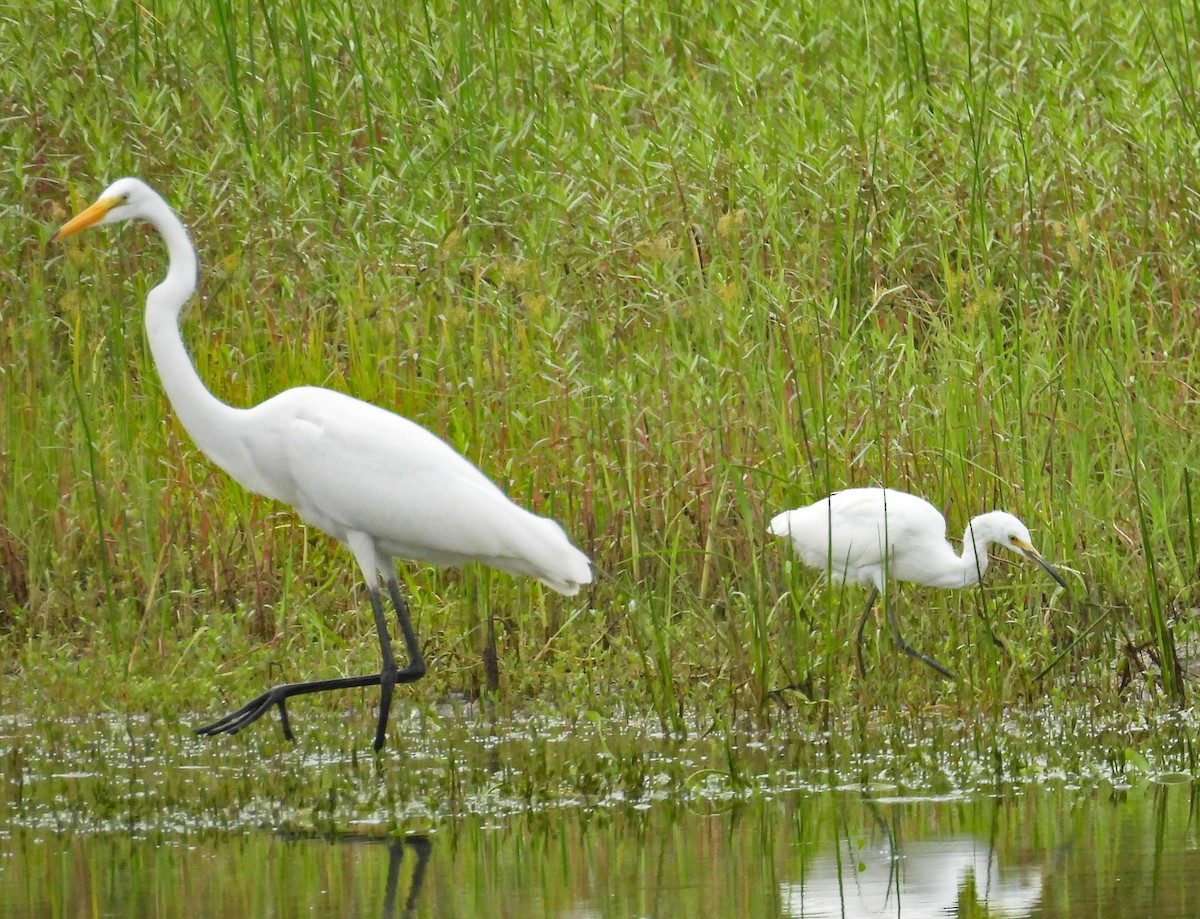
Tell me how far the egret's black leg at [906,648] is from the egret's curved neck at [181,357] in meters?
2.02

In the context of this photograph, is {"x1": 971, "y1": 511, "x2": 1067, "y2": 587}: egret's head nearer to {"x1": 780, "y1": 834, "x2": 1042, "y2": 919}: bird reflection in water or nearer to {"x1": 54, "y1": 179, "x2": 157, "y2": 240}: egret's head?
{"x1": 780, "y1": 834, "x2": 1042, "y2": 919}: bird reflection in water

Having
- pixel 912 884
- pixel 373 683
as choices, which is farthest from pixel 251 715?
pixel 912 884

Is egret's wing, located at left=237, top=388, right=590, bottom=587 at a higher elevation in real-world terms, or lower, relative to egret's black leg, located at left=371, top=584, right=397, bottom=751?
higher

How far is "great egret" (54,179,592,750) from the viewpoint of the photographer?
17.7 ft

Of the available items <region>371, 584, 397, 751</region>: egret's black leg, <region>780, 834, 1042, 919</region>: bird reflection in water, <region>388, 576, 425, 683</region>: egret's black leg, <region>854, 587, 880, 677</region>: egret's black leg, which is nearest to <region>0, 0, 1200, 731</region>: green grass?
<region>854, 587, 880, 677</region>: egret's black leg

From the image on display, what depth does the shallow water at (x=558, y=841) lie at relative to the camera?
3.30 metres

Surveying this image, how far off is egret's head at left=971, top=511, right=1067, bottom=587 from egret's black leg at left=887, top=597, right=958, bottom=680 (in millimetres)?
350

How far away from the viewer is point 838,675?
5148mm

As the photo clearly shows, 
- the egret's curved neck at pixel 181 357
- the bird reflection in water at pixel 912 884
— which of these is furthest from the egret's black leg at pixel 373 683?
the bird reflection in water at pixel 912 884

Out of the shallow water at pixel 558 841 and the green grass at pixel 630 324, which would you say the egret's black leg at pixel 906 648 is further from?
the shallow water at pixel 558 841

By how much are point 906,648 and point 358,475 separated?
5.46ft

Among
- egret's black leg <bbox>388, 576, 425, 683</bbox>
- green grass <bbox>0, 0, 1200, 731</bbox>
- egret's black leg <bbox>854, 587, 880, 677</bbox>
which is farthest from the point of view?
green grass <bbox>0, 0, 1200, 731</bbox>

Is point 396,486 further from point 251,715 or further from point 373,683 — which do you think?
point 251,715

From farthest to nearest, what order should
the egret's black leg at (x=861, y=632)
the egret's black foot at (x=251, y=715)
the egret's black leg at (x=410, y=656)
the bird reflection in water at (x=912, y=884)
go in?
the egret's black leg at (x=410, y=656), the egret's black leg at (x=861, y=632), the egret's black foot at (x=251, y=715), the bird reflection in water at (x=912, y=884)
